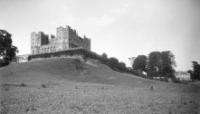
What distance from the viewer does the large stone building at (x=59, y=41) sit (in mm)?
64250

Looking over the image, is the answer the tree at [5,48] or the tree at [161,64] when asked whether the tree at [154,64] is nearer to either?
the tree at [161,64]

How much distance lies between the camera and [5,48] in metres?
48.8

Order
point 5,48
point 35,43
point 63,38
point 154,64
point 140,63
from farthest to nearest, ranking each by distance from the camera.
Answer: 1. point 35,43
2. point 140,63
3. point 63,38
4. point 154,64
5. point 5,48

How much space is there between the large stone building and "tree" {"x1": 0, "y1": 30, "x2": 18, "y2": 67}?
57.9 feet

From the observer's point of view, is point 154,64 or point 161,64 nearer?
point 161,64

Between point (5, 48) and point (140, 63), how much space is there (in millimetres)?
53302

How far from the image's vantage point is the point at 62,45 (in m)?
64.3

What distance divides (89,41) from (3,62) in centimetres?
4029

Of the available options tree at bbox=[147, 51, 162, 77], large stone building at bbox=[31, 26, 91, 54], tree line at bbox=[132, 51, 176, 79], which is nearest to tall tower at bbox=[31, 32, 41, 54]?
large stone building at bbox=[31, 26, 91, 54]

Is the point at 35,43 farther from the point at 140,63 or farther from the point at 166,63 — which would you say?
the point at 166,63

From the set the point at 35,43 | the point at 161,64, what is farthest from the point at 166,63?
the point at 35,43

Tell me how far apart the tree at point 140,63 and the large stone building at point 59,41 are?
24.5 metres

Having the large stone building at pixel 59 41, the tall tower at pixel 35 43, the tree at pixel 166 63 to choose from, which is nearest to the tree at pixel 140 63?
the tree at pixel 166 63

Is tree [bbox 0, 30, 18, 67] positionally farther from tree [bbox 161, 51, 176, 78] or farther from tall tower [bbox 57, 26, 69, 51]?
tree [bbox 161, 51, 176, 78]
